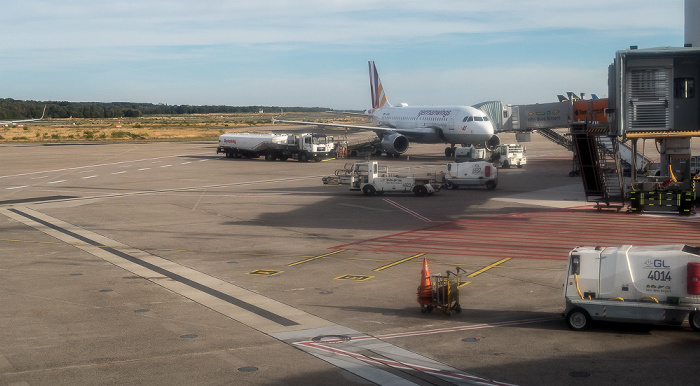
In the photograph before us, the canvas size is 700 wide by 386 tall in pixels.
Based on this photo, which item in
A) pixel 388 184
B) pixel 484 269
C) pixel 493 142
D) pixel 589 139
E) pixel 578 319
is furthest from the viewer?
pixel 493 142

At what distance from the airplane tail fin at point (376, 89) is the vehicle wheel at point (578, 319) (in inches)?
2881

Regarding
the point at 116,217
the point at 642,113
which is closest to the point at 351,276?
the point at 642,113

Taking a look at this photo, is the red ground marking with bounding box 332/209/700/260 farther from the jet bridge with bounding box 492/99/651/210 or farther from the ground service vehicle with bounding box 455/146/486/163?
the ground service vehicle with bounding box 455/146/486/163

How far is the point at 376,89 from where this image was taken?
3561 inches

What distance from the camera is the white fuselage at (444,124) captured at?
215 feet

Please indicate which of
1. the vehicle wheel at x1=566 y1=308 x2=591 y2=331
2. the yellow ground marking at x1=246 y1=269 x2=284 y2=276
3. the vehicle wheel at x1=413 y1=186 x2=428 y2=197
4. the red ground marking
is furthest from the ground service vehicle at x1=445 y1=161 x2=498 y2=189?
the vehicle wheel at x1=566 y1=308 x2=591 y2=331

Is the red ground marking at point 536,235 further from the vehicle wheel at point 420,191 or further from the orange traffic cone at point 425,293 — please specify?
the vehicle wheel at point 420,191

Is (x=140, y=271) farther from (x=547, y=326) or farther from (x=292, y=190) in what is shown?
(x=292, y=190)

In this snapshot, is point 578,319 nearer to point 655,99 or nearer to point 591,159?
point 655,99

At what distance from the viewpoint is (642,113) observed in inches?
1158

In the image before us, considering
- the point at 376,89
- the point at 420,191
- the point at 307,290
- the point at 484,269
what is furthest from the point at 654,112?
the point at 376,89

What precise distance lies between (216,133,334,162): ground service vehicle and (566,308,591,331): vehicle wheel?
184 feet

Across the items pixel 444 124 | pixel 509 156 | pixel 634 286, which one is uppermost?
pixel 444 124

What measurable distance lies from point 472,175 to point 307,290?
27.9 m
